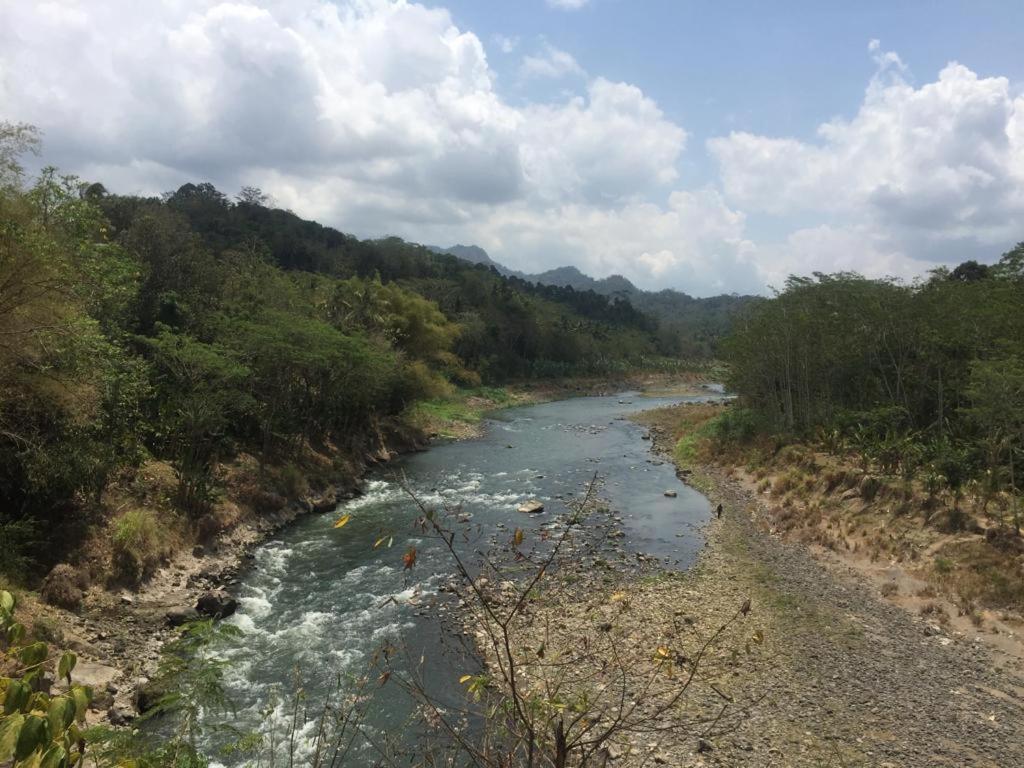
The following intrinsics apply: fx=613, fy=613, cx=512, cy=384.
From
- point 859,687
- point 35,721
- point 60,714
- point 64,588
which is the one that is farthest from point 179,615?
point 859,687

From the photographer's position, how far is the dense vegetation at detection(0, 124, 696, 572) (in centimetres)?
1287

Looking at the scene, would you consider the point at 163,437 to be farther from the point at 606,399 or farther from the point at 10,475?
the point at 606,399

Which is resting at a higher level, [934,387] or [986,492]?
[934,387]

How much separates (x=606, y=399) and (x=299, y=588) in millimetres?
56307

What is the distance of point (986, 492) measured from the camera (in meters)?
17.7

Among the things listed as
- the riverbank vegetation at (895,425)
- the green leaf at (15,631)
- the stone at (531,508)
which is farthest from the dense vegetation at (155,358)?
the riverbank vegetation at (895,425)

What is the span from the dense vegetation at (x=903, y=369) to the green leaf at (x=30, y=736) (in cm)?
2041

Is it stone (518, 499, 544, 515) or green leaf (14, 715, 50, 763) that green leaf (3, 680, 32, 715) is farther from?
stone (518, 499, 544, 515)

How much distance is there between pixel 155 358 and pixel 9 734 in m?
21.3

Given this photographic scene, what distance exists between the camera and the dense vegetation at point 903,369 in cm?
1844

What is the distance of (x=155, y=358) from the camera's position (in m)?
20.4

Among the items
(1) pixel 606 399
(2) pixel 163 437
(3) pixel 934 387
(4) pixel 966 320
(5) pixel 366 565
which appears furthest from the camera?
(1) pixel 606 399

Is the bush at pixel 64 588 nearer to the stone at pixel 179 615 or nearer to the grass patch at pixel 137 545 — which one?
the grass patch at pixel 137 545

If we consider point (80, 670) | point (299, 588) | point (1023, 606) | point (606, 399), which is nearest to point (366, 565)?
point (299, 588)
